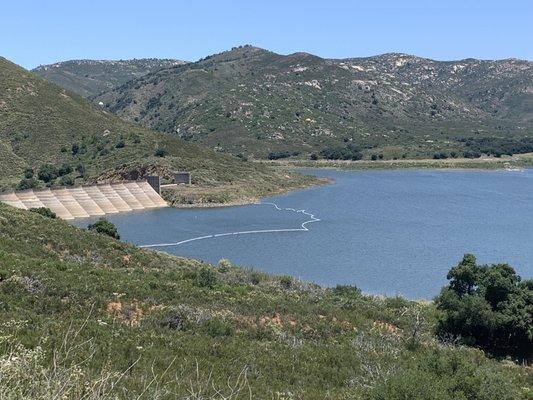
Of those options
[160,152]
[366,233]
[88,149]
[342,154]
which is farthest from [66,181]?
[342,154]

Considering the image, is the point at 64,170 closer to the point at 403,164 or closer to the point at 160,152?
the point at 160,152

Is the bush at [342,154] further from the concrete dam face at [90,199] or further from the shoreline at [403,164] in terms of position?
the concrete dam face at [90,199]

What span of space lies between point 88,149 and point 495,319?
103m

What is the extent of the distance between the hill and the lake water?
1104cm

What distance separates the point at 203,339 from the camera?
23.7 m

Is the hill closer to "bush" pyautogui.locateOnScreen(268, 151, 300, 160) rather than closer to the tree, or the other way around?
"bush" pyautogui.locateOnScreen(268, 151, 300, 160)

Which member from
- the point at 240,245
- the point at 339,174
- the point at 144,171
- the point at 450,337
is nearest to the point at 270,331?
the point at 450,337

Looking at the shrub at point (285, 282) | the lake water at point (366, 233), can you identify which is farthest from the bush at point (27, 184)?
the shrub at point (285, 282)

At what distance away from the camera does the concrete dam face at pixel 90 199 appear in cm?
8519

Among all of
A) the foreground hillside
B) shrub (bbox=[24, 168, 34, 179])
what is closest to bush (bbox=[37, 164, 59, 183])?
shrub (bbox=[24, 168, 34, 179])

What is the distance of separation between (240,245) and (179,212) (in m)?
28.0

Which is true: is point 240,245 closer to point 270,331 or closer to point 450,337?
point 450,337

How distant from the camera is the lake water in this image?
63.7 metres

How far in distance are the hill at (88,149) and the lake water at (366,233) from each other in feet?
36.2
